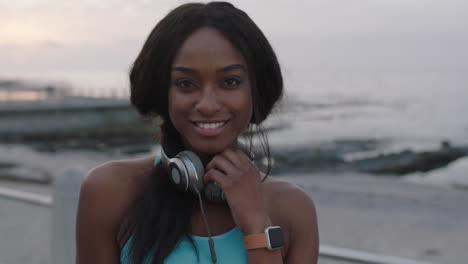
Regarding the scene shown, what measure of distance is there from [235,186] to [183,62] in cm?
42

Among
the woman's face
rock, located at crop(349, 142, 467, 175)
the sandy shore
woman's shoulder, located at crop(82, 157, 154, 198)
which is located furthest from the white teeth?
rock, located at crop(349, 142, 467, 175)

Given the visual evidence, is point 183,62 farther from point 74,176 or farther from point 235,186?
point 74,176

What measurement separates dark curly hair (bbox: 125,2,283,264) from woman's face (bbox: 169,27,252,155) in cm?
3

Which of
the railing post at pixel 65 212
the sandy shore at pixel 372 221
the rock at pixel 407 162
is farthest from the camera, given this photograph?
the rock at pixel 407 162

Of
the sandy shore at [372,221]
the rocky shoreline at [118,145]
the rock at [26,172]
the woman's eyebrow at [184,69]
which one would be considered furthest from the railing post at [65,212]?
the rocky shoreline at [118,145]

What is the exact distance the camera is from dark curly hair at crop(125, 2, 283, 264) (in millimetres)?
1624

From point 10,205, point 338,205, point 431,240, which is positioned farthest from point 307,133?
point 10,205

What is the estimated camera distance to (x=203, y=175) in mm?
1674

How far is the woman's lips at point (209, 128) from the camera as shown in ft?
5.44

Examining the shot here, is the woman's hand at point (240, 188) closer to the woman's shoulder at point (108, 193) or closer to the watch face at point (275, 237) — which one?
the watch face at point (275, 237)

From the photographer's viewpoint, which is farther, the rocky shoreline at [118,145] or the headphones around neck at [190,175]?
the rocky shoreline at [118,145]

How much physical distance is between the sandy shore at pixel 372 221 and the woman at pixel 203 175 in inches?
123

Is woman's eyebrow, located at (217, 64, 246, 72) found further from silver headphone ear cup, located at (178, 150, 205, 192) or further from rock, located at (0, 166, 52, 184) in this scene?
rock, located at (0, 166, 52, 184)

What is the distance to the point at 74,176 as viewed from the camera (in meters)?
2.70
